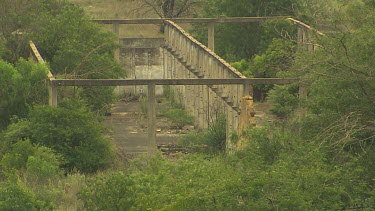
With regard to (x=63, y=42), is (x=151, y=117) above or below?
below

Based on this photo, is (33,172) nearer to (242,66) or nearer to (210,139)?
(210,139)

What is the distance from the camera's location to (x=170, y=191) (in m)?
21.9

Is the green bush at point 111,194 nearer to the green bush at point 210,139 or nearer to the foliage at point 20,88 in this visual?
the foliage at point 20,88

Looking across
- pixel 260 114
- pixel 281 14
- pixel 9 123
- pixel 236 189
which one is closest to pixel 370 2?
pixel 236 189

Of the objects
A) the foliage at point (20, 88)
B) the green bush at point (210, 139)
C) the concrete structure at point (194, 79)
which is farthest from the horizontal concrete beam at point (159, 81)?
the green bush at point (210, 139)

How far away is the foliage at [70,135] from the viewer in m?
30.1

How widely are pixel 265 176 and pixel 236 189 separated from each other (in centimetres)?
59

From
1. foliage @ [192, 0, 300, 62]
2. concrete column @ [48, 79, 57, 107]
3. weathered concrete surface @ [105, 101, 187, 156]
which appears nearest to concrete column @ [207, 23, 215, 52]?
foliage @ [192, 0, 300, 62]

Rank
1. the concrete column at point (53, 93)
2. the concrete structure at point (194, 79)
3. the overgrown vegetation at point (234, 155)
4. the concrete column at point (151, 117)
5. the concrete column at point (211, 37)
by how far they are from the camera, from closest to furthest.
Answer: the overgrown vegetation at point (234, 155), the concrete column at point (53, 93), the concrete structure at point (194, 79), the concrete column at point (151, 117), the concrete column at point (211, 37)

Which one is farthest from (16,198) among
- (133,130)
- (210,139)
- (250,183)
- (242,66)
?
(242,66)

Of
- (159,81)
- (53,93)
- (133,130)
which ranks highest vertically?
(159,81)

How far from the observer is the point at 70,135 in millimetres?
30219

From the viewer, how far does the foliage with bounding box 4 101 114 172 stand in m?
30.1

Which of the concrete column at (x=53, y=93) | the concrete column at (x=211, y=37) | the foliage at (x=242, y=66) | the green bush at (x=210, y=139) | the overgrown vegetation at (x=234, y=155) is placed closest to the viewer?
the overgrown vegetation at (x=234, y=155)
